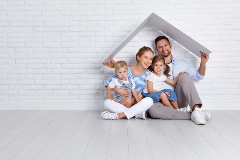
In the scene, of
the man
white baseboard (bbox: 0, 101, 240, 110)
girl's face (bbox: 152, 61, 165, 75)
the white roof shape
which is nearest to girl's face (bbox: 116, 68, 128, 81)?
the white roof shape

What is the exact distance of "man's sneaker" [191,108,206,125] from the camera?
13.5ft

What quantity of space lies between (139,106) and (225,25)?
155 cm

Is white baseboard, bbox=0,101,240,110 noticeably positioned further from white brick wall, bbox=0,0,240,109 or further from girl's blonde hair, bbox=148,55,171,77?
girl's blonde hair, bbox=148,55,171,77

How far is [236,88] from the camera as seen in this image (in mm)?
5051

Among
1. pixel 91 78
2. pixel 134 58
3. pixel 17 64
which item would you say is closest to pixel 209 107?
pixel 134 58

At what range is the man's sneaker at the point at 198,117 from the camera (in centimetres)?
412

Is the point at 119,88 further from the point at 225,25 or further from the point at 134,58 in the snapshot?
the point at 225,25

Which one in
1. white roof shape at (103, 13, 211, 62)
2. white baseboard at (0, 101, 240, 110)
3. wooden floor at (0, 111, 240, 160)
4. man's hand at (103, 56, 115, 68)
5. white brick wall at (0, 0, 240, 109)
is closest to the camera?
wooden floor at (0, 111, 240, 160)

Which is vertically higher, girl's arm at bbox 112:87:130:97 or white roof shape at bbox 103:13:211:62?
white roof shape at bbox 103:13:211:62

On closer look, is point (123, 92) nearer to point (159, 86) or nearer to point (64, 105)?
point (159, 86)

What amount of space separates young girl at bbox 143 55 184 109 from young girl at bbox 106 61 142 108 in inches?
5.9

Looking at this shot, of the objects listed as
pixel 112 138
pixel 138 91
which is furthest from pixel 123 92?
pixel 112 138

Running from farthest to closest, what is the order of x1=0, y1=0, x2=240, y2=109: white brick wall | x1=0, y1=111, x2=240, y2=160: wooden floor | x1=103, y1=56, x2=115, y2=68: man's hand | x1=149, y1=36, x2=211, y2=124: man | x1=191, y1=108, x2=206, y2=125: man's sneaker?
x1=0, y1=0, x2=240, y2=109: white brick wall → x1=103, y1=56, x2=115, y2=68: man's hand → x1=149, y1=36, x2=211, y2=124: man → x1=191, y1=108, x2=206, y2=125: man's sneaker → x1=0, y1=111, x2=240, y2=160: wooden floor

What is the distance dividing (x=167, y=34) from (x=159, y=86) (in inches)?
26.6
